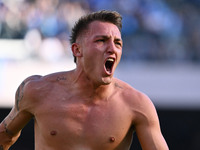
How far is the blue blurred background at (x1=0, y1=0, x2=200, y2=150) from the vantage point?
10.2m

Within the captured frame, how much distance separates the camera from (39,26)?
1066cm

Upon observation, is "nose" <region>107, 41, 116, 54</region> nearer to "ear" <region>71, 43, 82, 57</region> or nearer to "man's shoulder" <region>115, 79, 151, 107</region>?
"ear" <region>71, 43, 82, 57</region>

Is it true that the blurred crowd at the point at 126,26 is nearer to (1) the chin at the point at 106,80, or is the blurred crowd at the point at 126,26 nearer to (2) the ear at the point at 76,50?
(2) the ear at the point at 76,50

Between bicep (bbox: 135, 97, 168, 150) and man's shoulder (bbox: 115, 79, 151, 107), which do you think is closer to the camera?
bicep (bbox: 135, 97, 168, 150)

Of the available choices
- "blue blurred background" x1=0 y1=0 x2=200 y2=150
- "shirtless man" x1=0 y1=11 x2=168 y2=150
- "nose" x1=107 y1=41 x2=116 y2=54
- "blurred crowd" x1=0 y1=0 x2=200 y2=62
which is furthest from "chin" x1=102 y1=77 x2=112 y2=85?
"blurred crowd" x1=0 y1=0 x2=200 y2=62

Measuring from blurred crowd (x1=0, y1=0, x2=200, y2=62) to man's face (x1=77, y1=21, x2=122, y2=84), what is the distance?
5770 mm

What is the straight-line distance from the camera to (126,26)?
10.8 m

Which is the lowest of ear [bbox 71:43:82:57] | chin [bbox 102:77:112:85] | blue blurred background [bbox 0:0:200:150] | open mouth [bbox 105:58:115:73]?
blue blurred background [bbox 0:0:200:150]

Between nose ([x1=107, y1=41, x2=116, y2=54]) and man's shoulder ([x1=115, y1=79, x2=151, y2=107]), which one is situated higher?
nose ([x1=107, y1=41, x2=116, y2=54])

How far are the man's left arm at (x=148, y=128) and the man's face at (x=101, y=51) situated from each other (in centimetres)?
40

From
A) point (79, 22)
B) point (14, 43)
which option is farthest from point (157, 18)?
point (79, 22)

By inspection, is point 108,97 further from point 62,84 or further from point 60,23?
point 60,23

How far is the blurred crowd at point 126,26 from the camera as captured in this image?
34.4 feet

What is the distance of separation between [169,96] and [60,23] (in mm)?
2468
